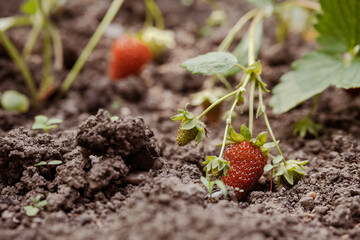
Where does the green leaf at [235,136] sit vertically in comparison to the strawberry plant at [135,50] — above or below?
below

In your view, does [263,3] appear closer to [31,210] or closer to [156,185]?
[156,185]

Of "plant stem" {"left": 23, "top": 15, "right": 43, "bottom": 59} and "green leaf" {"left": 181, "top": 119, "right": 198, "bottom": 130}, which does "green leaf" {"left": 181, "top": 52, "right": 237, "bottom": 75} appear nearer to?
"green leaf" {"left": 181, "top": 119, "right": 198, "bottom": 130}

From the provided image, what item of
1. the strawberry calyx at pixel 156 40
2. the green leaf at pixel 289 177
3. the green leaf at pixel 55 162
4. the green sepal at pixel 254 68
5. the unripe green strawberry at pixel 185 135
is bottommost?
the green leaf at pixel 289 177

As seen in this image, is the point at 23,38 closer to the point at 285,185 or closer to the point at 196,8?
the point at 196,8

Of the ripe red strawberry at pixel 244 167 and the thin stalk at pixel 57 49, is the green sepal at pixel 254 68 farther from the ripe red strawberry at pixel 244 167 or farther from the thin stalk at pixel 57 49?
the thin stalk at pixel 57 49

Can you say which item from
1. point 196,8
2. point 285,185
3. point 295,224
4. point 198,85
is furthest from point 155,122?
point 196,8

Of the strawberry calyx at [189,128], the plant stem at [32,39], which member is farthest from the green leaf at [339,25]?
the plant stem at [32,39]

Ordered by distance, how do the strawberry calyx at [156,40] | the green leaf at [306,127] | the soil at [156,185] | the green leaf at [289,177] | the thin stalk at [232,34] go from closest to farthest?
the soil at [156,185]
the green leaf at [289,177]
the green leaf at [306,127]
the thin stalk at [232,34]
the strawberry calyx at [156,40]

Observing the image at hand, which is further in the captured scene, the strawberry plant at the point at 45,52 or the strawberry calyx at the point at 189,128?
the strawberry plant at the point at 45,52

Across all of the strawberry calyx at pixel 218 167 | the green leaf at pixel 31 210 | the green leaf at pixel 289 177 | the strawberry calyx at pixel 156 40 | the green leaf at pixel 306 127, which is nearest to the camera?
the green leaf at pixel 31 210
